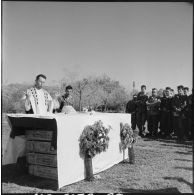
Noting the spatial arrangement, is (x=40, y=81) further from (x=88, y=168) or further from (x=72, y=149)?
(x=88, y=168)

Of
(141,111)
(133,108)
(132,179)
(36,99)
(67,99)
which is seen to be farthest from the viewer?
(133,108)

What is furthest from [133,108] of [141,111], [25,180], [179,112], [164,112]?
[25,180]

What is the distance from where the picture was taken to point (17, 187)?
189 inches

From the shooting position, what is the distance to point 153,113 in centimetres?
996

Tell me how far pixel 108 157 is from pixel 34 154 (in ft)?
4.51

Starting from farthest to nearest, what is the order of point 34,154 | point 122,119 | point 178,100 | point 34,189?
point 178,100 < point 122,119 < point 34,154 < point 34,189

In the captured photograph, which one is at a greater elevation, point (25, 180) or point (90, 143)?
point (90, 143)

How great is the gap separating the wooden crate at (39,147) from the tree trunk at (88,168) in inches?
21.8

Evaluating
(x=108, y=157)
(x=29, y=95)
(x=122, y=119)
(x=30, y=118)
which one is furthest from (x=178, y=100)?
(x=30, y=118)

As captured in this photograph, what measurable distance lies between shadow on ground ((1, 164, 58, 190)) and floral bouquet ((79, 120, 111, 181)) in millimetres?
555

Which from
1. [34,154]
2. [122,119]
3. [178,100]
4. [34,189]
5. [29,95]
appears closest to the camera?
[34,189]

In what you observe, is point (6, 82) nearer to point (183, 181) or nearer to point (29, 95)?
point (29, 95)

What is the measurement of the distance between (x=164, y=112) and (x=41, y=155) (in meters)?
5.57

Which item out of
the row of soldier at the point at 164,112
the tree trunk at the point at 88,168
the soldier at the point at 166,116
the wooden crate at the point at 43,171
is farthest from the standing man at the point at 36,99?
the soldier at the point at 166,116
